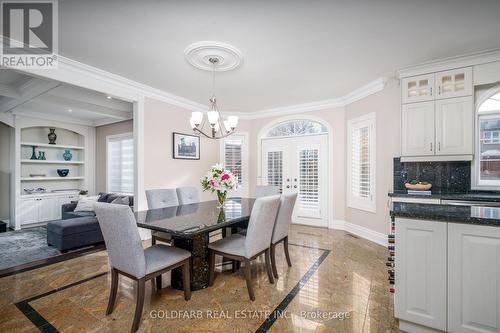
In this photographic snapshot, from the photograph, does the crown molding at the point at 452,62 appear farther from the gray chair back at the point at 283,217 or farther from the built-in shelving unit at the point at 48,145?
the built-in shelving unit at the point at 48,145

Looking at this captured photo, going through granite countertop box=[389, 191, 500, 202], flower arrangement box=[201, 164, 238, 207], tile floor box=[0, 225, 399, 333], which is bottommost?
tile floor box=[0, 225, 399, 333]

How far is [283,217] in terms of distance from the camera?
2.83 meters

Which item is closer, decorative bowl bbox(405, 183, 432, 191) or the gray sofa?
decorative bowl bbox(405, 183, 432, 191)

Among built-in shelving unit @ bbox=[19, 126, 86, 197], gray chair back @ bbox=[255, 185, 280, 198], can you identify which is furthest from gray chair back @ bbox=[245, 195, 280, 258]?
built-in shelving unit @ bbox=[19, 126, 86, 197]

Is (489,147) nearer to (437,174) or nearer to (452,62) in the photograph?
(437,174)

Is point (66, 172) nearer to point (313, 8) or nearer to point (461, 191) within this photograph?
point (313, 8)

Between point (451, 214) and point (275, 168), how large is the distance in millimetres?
4038

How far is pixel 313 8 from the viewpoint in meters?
2.06

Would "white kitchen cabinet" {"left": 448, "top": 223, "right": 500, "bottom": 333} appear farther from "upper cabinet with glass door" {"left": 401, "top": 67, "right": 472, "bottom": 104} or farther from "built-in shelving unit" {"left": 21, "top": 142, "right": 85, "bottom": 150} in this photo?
"built-in shelving unit" {"left": 21, "top": 142, "right": 85, "bottom": 150}

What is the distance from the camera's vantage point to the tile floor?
6.17 feet

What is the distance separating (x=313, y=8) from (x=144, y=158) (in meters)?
3.33

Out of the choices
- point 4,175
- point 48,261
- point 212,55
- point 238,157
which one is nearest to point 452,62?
point 212,55

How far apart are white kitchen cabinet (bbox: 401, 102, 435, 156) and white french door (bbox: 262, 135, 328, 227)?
5.55ft

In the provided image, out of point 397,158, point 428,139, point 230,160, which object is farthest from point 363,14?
point 230,160
